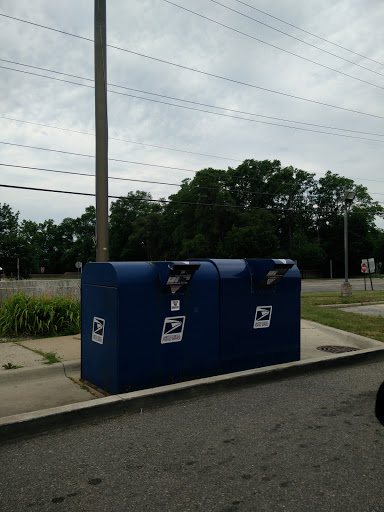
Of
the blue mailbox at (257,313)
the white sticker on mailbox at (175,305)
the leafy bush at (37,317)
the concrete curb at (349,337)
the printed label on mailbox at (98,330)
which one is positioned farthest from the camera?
the leafy bush at (37,317)

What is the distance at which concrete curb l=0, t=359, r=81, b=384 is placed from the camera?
549 centimetres

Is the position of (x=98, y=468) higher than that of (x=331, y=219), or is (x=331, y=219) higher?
(x=331, y=219)

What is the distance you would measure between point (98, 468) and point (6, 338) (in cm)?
550

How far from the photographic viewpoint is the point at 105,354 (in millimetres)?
4895

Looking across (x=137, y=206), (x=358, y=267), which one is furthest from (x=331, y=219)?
(x=137, y=206)

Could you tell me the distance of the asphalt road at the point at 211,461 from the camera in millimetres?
2787

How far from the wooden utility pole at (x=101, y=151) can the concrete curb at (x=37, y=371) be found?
2.83 m

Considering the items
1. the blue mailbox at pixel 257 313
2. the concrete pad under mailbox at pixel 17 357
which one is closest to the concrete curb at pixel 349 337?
the blue mailbox at pixel 257 313

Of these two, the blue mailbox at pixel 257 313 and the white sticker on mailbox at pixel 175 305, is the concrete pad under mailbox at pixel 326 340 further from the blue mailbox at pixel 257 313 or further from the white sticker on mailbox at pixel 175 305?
the white sticker on mailbox at pixel 175 305

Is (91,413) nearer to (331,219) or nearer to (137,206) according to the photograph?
(331,219)

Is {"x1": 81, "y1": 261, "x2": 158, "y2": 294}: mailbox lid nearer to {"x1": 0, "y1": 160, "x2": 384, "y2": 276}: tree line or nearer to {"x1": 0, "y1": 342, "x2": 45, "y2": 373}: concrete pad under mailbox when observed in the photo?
{"x1": 0, "y1": 342, "x2": 45, "y2": 373}: concrete pad under mailbox

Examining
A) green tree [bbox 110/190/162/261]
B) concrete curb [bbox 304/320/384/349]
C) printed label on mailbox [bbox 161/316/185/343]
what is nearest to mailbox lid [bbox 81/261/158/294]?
printed label on mailbox [bbox 161/316/185/343]

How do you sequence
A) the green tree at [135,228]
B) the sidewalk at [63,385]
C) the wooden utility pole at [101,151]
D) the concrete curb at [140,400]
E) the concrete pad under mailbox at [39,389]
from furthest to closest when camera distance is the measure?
the green tree at [135,228] → the wooden utility pole at [101,151] → the concrete pad under mailbox at [39,389] → the sidewalk at [63,385] → the concrete curb at [140,400]

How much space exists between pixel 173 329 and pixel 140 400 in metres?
0.91
